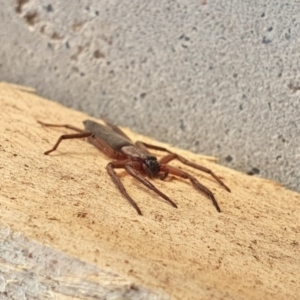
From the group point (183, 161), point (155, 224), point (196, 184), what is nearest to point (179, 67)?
point (183, 161)

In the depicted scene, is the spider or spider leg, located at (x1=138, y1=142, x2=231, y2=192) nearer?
the spider

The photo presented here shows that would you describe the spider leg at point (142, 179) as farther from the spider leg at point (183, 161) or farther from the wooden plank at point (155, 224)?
the spider leg at point (183, 161)

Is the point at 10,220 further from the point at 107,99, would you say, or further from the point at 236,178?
the point at 107,99

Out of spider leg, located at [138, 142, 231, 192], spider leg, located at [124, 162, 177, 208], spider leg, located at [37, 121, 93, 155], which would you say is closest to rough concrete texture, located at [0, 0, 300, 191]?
spider leg, located at [138, 142, 231, 192]

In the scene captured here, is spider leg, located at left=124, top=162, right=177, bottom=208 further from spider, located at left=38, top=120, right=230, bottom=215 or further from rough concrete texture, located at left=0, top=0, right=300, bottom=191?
rough concrete texture, located at left=0, top=0, right=300, bottom=191

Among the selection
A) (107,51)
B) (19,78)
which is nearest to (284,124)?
(107,51)

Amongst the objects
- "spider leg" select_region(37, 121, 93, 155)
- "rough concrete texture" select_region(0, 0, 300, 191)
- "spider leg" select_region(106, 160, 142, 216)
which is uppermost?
"rough concrete texture" select_region(0, 0, 300, 191)

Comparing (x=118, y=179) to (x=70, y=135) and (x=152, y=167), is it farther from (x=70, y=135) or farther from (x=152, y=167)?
(x=70, y=135)

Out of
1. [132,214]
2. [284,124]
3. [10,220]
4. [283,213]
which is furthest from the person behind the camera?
[284,124]
